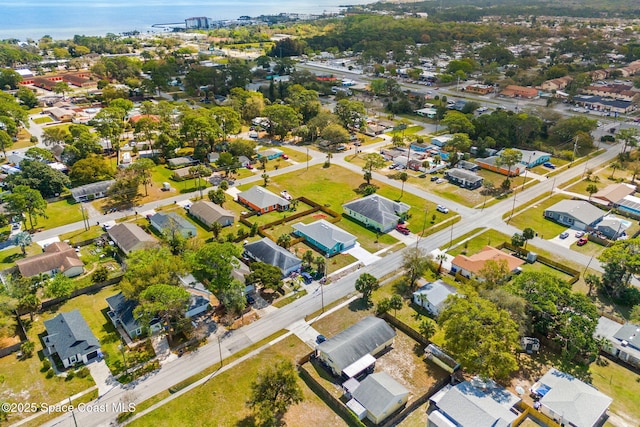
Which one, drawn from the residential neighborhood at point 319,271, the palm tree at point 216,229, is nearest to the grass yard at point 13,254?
the residential neighborhood at point 319,271

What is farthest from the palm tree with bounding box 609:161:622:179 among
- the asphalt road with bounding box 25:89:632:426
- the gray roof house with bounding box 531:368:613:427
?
the gray roof house with bounding box 531:368:613:427

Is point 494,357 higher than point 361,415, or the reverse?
point 494,357

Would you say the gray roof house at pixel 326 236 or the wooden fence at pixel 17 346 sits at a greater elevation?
the gray roof house at pixel 326 236

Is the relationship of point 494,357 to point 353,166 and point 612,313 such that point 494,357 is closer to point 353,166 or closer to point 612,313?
point 612,313

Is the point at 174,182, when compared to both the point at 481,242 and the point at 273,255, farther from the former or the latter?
the point at 481,242

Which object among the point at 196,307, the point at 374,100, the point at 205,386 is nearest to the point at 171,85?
the point at 374,100

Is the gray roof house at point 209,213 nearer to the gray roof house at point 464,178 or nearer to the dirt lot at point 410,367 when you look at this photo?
the dirt lot at point 410,367
